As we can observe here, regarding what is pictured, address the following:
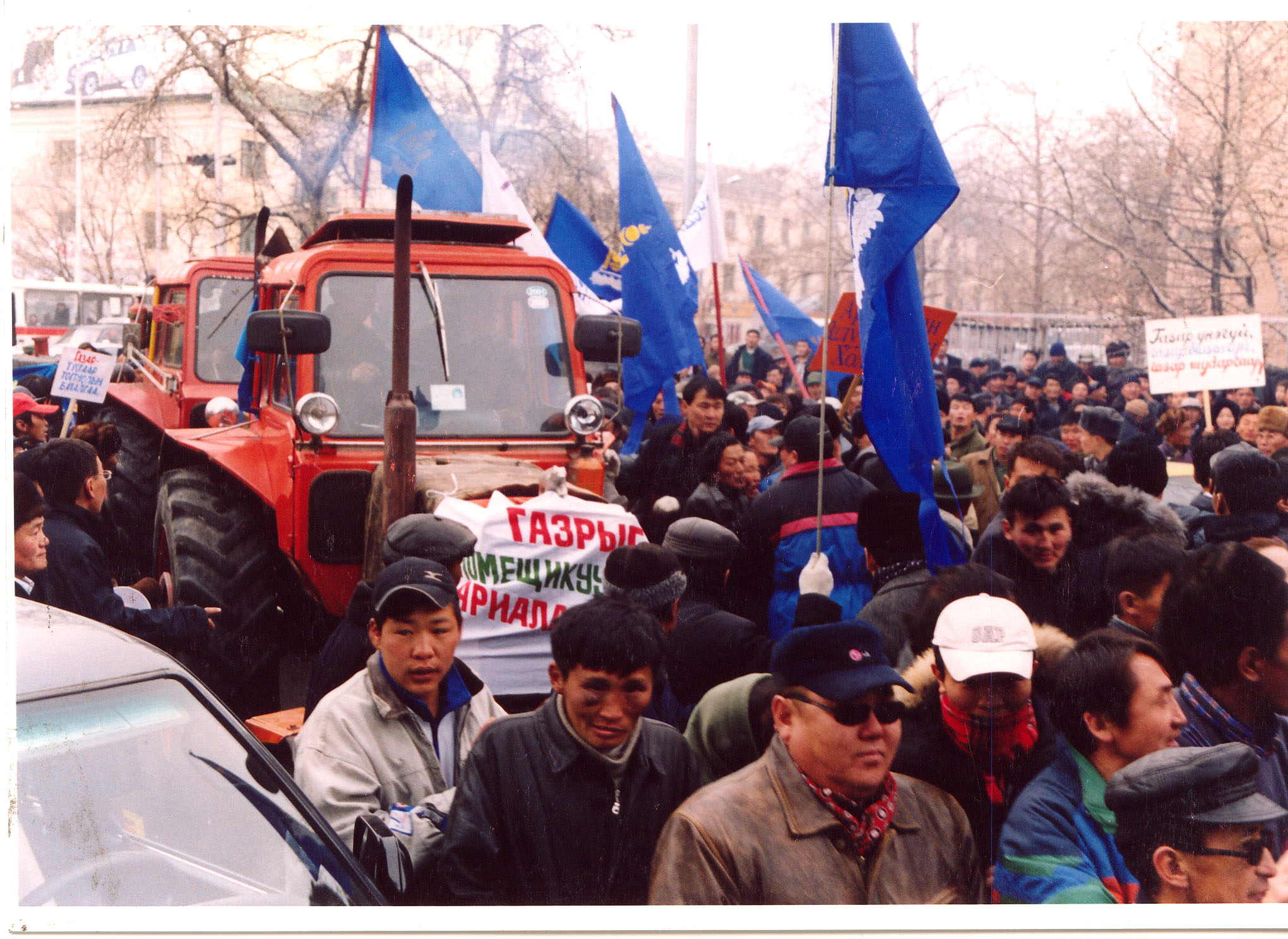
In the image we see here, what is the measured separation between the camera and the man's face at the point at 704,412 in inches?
294

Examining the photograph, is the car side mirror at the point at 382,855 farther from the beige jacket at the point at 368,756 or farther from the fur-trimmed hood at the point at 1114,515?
the fur-trimmed hood at the point at 1114,515

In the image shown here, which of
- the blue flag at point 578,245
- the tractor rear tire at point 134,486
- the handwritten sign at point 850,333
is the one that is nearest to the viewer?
the handwritten sign at point 850,333

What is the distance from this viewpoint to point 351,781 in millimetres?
3162

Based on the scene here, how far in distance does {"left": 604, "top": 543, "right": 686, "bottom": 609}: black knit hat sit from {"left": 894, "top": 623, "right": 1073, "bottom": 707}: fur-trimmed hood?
0.88 meters

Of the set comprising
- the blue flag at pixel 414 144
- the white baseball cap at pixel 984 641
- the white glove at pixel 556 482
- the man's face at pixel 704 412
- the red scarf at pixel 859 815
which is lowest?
the red scarf at pixel 859 815

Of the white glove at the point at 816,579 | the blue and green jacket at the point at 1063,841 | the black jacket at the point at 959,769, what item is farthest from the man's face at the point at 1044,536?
the blue and green jacket at the point at 1063,841

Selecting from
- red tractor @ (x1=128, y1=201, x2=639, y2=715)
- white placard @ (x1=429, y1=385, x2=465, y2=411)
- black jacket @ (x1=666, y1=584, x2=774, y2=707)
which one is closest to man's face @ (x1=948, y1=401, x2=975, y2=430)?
red tractor @ (x1=128, y1=201, x2=639, y2=715)

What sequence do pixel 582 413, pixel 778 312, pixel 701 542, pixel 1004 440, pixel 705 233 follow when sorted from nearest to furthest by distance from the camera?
pixel 701 542, pixel 582 413, pixel 1004 440, pixel 705 233, pixel 778 312

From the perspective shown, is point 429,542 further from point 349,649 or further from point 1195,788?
point 1195,788

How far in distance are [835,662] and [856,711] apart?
0.12 metres

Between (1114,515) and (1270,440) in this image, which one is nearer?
(1114,515)

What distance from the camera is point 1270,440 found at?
719 cm

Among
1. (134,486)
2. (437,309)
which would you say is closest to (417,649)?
(437,309)

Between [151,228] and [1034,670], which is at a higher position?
[151,228]
